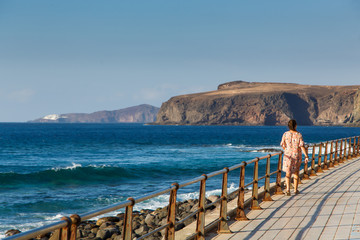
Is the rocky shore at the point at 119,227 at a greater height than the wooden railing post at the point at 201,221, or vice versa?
the wooden railing post at the point at 201,221

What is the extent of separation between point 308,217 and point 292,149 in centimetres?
272

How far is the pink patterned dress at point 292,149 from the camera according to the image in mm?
10766

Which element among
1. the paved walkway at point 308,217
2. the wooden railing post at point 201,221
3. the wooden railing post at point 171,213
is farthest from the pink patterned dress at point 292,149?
the wooden railing post at point 171,213

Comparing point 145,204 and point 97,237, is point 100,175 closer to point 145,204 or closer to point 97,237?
point 145,204

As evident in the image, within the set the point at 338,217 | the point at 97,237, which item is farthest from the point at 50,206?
the point at 338,217

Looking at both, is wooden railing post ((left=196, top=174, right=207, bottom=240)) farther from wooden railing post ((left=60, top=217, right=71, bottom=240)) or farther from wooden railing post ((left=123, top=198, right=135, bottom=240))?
wooden railing post ((left=60, top=217, right=71, bottom=240))

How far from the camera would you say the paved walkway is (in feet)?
23.0

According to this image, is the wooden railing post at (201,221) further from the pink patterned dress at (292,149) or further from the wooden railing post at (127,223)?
the pink patterned dress at (292,149)

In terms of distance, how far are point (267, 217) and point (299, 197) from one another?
2.64m

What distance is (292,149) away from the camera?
10.8 meters

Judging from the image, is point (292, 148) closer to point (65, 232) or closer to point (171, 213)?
point (171, 213)

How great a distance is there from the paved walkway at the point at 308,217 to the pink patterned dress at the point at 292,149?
69 centimetres

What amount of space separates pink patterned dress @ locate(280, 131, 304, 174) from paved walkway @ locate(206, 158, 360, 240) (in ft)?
2.27

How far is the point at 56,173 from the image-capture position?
3412 cm
